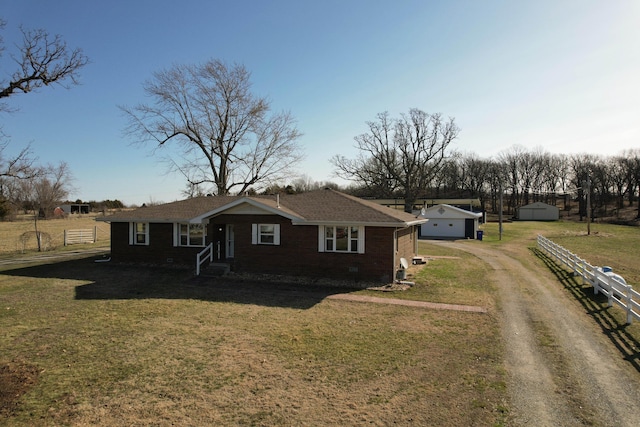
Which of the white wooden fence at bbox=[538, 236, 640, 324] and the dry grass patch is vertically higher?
the white wooden fence at bbox=[538, 236, 640, 324]

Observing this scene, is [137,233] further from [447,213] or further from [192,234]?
[447,213]

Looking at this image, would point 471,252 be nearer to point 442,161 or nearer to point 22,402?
point 22,402

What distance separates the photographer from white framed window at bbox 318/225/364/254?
711 inches

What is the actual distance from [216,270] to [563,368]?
15.4 meters

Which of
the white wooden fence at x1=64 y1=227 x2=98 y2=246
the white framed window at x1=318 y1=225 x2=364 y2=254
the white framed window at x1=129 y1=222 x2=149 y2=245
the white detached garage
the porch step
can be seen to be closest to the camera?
the white framed window at x1=318 y1=225 x2=364 y2=254

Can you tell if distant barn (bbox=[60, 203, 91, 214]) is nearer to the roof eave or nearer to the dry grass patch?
the dry grass patch

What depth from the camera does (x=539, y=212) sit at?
262ft

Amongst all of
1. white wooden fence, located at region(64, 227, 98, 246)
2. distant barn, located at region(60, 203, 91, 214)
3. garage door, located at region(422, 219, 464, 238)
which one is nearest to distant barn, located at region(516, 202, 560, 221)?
garage door, located at region(422, 219, 464, 238)

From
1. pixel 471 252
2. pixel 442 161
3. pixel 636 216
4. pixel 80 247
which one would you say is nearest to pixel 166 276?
pixel 80 247

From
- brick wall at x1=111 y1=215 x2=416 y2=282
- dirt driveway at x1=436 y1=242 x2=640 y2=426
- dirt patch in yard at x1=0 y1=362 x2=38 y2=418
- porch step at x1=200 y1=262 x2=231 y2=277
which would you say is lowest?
dirt driveway at x1=436 y1=242 x2=640 y2=426

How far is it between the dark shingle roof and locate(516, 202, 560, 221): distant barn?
229 ft

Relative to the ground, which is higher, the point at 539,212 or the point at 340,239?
the point at 539,212

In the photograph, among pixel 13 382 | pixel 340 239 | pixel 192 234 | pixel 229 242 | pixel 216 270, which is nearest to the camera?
pixel 13 382

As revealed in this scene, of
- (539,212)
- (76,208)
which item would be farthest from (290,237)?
(76,208)
